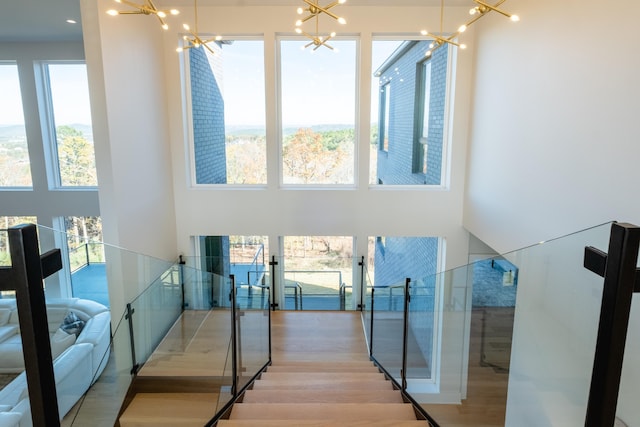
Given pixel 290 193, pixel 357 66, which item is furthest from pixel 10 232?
pixel 357 66

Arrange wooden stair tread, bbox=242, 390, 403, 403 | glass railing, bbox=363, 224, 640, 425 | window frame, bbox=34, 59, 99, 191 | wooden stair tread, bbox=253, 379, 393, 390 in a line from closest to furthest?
glass railing, bbox=363, 224, 640, 425, wooden stair tread, bbox=242, 390, 403, 403, wooden stair tread, bbox=253, 379, 393, 390, window frame, bbox=34, 59, 99, 191

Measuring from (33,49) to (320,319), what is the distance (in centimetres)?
731

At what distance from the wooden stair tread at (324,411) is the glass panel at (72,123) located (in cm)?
606

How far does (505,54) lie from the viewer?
16.2 ft

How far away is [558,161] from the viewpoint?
383 centimetres

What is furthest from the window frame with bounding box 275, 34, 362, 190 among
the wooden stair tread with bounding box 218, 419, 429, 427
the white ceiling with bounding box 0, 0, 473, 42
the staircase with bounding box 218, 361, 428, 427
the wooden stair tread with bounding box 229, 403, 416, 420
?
the wooden stair tread with bounding box 218, 419, 429, 427

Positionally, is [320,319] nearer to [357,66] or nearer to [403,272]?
[403,272]

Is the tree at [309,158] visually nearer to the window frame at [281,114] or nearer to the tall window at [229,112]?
the window frame at [281,114]

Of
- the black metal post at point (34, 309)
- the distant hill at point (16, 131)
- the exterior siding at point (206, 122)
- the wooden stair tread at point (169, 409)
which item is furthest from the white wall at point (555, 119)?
the distant hill at point (16, 131)

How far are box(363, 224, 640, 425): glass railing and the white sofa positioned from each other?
3164 mm

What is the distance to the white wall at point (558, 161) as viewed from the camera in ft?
9.23

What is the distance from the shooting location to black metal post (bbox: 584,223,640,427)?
1301mm

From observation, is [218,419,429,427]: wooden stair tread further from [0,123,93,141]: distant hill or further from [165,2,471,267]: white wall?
[0,123,93,141]: distant hill

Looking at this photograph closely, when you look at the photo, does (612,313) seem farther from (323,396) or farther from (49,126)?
(49,126)
